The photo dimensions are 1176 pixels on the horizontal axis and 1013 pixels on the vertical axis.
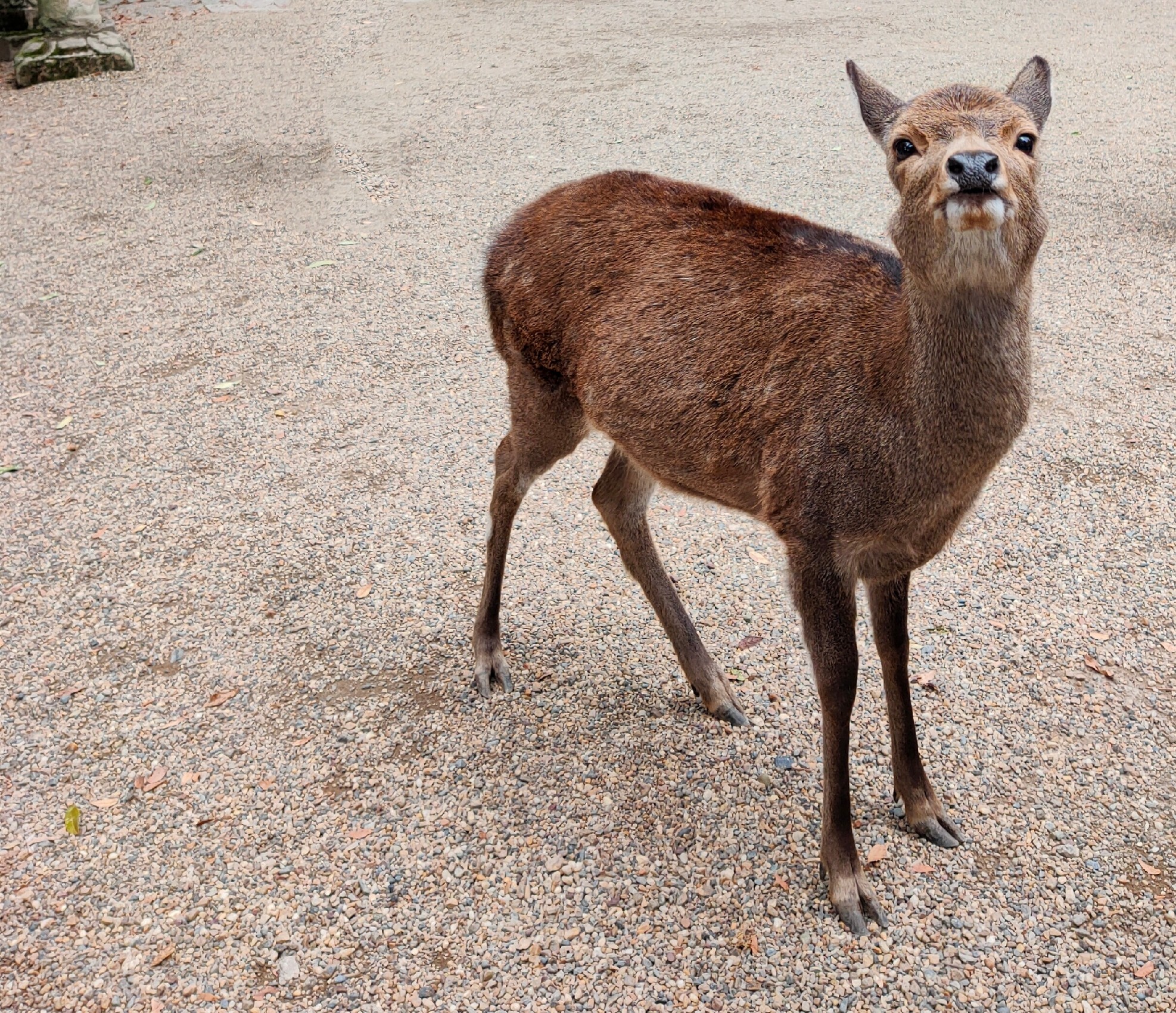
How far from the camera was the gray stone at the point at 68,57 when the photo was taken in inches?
440

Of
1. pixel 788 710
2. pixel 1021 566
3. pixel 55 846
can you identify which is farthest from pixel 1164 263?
pixel 55 846

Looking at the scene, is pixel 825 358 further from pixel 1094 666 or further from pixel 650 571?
pixel 1094 666

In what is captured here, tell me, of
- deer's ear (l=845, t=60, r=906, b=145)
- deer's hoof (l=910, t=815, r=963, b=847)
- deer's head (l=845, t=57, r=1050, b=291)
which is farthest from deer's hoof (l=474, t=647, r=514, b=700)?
deer's ear (l=845, t=60, r=906, b=145)

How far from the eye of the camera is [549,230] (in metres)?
3.37

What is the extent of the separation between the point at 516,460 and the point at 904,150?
65.6 inches

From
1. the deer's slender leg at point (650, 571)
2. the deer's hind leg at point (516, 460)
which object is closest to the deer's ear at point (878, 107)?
the deer's hind leg at point (516, 460)

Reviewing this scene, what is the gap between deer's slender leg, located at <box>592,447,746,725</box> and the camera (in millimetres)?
3547

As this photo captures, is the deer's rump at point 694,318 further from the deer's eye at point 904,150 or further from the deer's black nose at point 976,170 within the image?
the deer's black nose at point 976,170

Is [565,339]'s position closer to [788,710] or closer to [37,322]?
[788,710]

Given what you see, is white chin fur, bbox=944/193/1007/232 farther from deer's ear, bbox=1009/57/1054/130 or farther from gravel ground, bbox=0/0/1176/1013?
gravel ground, bbox=0/0/1176/1013

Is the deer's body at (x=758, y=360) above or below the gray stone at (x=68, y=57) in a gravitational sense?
above

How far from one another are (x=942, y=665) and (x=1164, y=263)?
412 centimetres

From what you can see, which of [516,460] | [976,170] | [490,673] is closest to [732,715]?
[490,673]

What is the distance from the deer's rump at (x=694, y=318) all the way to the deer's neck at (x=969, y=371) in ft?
0.34
